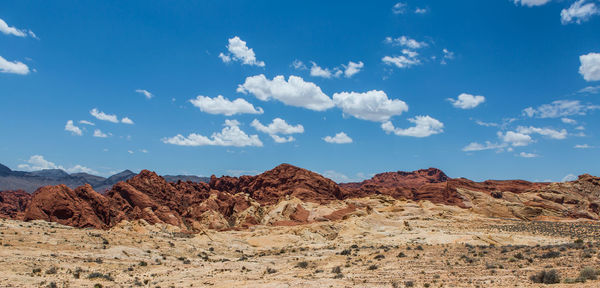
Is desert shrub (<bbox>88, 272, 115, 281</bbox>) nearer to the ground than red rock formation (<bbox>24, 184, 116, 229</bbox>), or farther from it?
nearer to the ground

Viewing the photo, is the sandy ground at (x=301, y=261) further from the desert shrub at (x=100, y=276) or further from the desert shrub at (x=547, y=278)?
the desert shrub at (x=547, y=278)

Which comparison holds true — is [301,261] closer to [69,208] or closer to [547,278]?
[547,278]

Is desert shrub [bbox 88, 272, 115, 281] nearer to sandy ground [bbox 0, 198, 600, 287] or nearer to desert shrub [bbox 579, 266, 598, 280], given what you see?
sandy ground [bbox 0, 198, 600, 287]

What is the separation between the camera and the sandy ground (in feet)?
60.4

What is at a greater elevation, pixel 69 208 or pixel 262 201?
pixel 262 201

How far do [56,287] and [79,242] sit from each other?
15.8 metres

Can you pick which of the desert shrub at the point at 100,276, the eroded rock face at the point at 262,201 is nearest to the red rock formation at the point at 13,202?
the eroded rock face at the point at 262,201

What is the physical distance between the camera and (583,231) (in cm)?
3784

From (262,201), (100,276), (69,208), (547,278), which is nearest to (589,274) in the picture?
(547,278)

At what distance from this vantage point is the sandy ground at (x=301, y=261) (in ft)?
60.4

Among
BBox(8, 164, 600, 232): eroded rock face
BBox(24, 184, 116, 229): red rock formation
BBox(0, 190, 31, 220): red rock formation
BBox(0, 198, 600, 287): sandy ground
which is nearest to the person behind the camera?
BBox(0, 198, 600, 287): sandy ground

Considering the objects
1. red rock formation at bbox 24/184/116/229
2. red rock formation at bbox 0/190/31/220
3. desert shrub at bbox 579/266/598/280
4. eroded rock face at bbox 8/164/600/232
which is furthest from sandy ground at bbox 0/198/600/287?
red rock formation at bbox 0/190/31/220

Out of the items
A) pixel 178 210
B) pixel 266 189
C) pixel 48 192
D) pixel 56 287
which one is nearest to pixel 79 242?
pixel 56 287

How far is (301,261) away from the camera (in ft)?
89.0
